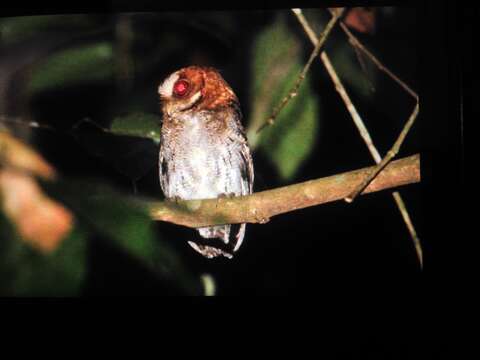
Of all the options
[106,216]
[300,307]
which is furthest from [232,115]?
[106,216]

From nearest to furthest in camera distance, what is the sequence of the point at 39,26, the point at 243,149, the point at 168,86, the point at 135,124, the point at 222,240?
the point at 39,26 → the point at 135,124 → the point at 168,86 → the point at 243,149 → the point at 222,240

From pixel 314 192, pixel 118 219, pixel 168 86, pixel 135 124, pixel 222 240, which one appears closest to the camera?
pixel 118 219

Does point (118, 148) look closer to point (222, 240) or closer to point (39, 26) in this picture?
point (39, 26)

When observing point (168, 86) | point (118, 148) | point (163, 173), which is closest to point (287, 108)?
point (118, 148)

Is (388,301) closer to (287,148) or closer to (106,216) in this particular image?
(287,148)

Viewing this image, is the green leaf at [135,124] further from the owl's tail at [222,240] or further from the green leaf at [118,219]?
the owl's tail at [222,240]

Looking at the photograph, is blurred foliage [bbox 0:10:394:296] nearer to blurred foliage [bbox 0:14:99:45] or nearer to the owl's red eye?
blurred foliage [bbox 0:14:99:45]
